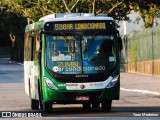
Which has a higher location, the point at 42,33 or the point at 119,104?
the point at 42,33

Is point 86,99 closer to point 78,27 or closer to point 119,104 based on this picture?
point 78,27

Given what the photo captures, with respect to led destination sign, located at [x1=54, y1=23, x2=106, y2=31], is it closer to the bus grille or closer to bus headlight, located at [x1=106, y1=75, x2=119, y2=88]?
bus headlight, located at [x1=106, y1=75, x2=119, y2=88]

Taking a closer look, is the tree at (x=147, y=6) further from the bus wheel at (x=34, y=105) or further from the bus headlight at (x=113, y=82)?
the bus headlight at (x=113, y=82)

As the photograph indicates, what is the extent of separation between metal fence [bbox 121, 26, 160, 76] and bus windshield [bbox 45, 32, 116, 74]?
23.1 meters

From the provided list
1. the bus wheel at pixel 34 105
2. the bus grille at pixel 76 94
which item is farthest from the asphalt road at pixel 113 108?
the bus grille at pixel 76 94

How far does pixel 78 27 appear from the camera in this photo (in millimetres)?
20578

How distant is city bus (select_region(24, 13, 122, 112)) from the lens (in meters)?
20.0

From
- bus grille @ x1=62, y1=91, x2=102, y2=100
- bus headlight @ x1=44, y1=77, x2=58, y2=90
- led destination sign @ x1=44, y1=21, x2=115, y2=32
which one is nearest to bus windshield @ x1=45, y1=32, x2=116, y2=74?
led destination sign @ x1=44, y1=21, x2=115, y2=32

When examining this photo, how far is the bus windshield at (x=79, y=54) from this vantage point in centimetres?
2022

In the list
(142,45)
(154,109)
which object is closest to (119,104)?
(154,109)

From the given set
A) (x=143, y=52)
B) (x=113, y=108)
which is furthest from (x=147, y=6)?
(x=113, y=108)

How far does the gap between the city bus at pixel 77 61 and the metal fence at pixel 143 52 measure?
23.0m

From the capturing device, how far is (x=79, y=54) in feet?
66.8

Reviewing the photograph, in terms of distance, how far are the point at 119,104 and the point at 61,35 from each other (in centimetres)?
448
